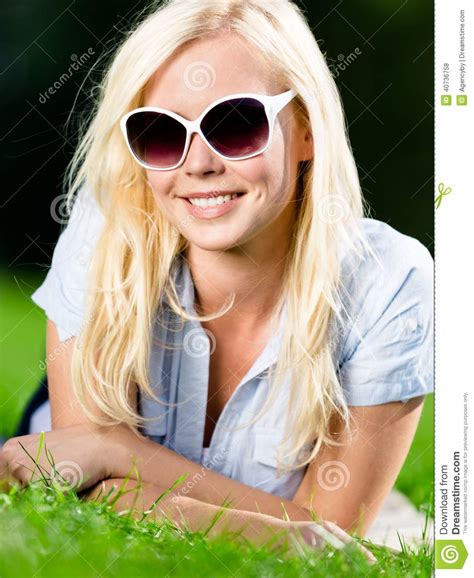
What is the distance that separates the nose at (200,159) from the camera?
1.63 m

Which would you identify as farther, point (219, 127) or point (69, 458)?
point (69, 458)

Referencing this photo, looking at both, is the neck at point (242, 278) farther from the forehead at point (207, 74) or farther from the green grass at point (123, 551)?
the green grass at point (123, 551)

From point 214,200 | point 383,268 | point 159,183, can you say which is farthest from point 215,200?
point 383,268

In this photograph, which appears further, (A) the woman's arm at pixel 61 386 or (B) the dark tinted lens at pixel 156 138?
(A) the woman's arm at pixel 61 386

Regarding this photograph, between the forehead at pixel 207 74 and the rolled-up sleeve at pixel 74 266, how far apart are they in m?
0.29

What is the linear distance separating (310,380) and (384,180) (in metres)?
0.41

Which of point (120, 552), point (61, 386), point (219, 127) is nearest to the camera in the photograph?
point (120, 552)

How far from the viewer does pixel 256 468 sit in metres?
1.82

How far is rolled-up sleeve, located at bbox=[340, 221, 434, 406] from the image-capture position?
1.74 m

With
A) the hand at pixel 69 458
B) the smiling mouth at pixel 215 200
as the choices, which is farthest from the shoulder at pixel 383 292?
the hand at pixel 69 458

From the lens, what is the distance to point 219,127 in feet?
5.31

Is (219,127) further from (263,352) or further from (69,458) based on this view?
(69,458)

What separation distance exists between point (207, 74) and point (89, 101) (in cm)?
33
